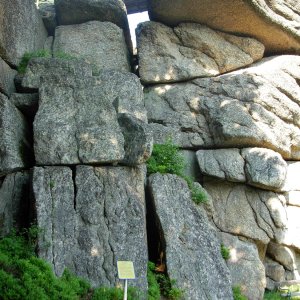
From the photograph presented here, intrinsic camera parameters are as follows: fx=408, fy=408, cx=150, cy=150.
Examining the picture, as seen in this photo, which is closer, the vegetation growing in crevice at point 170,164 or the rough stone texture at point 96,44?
the vegetation growing in crevice at point 170,164

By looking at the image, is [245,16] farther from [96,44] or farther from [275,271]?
[275,271]

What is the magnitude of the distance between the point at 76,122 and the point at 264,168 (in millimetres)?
5008

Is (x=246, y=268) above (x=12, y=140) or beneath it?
beneath

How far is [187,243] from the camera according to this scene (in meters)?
8.41

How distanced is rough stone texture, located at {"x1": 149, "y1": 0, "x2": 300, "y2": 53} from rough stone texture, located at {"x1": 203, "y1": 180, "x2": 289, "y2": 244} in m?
4.99

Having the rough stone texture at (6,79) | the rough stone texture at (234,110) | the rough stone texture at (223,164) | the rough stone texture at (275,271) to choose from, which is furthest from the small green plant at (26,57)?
the rough stone texture at (275,271)

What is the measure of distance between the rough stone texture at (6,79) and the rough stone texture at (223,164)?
5.03 meters

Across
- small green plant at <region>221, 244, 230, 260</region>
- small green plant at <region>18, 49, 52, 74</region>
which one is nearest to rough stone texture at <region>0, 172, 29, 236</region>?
small green plant at <region>18, 49, 52, 74</region>

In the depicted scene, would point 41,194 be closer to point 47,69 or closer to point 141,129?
point 141,129

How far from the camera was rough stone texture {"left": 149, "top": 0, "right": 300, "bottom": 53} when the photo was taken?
11.9 metres

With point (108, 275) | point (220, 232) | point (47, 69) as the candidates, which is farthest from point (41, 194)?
point (220, 232)

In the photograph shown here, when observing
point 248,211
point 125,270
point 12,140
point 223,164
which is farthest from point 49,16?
point 125,270

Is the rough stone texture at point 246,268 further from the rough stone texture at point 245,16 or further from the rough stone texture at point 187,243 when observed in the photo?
the rough stone texture at point 245,16

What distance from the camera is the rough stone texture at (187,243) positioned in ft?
25.9
